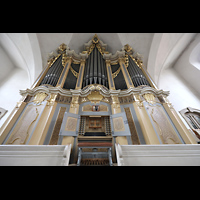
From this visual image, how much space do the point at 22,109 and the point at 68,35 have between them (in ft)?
24.2

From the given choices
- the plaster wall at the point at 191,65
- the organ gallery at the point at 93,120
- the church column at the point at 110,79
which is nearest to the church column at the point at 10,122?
the organ gallery at the point at 93,120

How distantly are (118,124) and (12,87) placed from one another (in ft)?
24.4

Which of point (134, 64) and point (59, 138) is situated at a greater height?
point (134, 64)

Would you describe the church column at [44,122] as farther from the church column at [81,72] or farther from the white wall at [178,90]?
the white wall at [178,90]

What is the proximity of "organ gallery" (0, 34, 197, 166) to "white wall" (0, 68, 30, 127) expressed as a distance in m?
2.45

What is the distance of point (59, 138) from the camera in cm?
311

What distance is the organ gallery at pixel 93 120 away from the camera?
9.32 ft

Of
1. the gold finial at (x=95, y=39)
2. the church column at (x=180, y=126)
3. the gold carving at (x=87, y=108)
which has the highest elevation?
the gold finial at (x=95, y=39)

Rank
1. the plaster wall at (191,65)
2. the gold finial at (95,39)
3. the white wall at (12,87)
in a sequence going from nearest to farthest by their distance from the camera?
the white wall at (12,87)
the plaster wall at (191,65)
the gold finial at (95,39)

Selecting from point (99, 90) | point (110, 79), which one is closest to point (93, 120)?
point (99, 90)

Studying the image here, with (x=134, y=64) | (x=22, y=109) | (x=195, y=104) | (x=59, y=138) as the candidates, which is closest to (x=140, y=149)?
(x=59, y=138)

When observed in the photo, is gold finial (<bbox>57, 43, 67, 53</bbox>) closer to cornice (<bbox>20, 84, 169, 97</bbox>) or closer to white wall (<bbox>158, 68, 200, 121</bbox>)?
cornice (<bbox>20, 84, 169, 97</bbox>)
